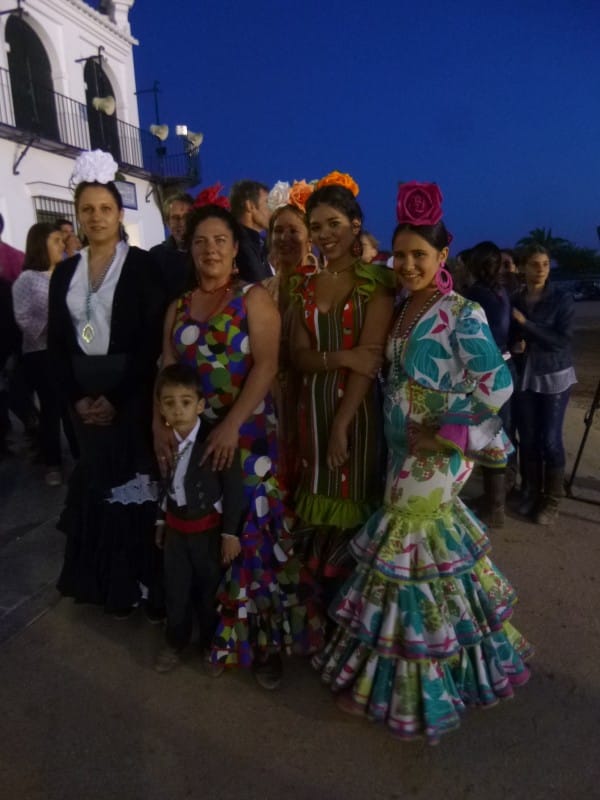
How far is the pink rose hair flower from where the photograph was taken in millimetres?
2047

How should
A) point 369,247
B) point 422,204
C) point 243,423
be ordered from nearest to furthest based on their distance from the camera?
point 422,204, point 243,423, point 369,247

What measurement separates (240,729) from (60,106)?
47.3 ft

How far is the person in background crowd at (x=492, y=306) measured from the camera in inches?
146

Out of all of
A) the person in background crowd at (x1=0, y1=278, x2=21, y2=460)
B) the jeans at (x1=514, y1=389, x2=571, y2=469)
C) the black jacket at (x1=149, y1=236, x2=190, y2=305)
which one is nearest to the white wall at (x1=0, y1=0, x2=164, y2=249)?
the person in background crowd at (x1=0, y1=278, x2=21, y2=460)

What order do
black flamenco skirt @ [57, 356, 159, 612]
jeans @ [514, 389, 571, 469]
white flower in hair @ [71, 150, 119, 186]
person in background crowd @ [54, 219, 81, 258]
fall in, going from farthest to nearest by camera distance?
person in background crowd @ [54, 219, 81, 258] → jeans @ [514, 389, 571, 469] → black flamenco skirt @ [57, 356, 159, 612] → white flower in hair @ [71, 150, 119, 186]

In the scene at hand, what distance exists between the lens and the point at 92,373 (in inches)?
100

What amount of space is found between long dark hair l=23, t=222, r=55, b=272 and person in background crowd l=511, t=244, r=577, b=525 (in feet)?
11.6

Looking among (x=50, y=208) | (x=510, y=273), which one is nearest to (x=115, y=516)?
(x=510, y=273)

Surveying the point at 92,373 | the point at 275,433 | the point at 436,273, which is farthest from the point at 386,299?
the point at 92,373

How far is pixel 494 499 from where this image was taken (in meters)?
3.83

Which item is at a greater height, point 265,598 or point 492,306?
point 492,306

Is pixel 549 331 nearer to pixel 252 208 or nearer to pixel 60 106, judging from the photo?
pixel 252 208

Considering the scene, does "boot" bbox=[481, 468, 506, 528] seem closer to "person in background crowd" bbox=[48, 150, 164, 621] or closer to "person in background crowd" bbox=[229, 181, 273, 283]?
"person in background crowd" bbox=[229, 181, 273, 283]

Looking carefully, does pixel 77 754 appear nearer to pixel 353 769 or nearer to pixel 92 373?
pixel 353 769
